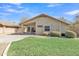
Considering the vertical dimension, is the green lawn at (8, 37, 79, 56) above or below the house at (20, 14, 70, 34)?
below

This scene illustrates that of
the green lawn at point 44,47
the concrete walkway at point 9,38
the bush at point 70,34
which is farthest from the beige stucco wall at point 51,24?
the concrete walkway at point 9,38

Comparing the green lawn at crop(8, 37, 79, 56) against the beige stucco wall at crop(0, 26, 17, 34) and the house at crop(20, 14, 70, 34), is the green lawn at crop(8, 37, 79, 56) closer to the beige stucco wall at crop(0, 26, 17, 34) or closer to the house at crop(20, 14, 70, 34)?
the house at crop(20, 14, 70, 34)

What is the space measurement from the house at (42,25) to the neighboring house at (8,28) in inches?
7.3

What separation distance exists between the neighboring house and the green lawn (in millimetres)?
383

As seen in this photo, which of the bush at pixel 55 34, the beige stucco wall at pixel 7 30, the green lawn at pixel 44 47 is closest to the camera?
the green lawn at pixel 44 47

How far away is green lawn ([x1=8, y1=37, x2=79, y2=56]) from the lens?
17.7 ft

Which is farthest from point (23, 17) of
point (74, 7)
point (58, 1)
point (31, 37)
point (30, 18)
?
point (74, 7)

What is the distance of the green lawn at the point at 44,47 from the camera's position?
5.40m

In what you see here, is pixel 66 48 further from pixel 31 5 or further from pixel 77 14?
pixel 31 5

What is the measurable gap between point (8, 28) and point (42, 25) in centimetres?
91

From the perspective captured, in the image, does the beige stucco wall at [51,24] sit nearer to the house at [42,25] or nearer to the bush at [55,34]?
the house at [42,25]

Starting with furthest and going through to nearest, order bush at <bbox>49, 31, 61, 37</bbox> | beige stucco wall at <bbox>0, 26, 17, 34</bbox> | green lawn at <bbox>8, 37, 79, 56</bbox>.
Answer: beige stucco wall at <bbox>0, 26, 17, 34</bbox>, bush at <bbox>49, 31, 61, 37</bbox>, green lawn at <bbox>8, 37, 79, 56</bbox>

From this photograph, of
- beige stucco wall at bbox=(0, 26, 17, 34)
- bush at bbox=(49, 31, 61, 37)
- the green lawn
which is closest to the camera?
the green lawn

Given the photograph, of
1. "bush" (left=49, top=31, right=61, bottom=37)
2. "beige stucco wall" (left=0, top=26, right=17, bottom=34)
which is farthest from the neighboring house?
"bush" (left=49, top=31, right=61, bottom=37)
